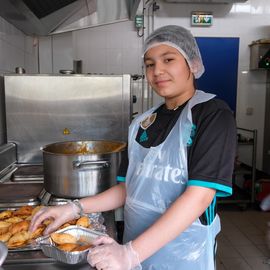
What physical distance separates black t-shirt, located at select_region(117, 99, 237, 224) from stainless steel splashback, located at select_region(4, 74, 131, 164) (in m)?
1.05

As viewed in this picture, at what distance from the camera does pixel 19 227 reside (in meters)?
0.90

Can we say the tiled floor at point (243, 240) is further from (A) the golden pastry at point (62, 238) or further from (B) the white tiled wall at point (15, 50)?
(B) the white tiled wall at point (15, 50)

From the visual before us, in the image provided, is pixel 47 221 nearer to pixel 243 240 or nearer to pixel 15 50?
pixel 15 50

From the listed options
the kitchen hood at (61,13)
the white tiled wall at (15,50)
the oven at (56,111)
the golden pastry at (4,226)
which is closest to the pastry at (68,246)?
the golden pastry at (4,226)

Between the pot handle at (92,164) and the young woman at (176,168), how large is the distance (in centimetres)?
Result: 11

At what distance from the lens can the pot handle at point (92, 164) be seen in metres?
1.14

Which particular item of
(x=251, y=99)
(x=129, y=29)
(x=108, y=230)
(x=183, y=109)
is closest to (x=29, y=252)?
(x=108, y=230)

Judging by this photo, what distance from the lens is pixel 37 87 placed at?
194 centimetres

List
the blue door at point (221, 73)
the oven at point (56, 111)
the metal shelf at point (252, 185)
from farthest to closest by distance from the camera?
the blue door at point (221, 73) < the metal shelf at point (252, 185) < the oven at point (56, 111)

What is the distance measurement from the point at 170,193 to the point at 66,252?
1.17 ft

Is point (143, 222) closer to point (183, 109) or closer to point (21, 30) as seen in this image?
point (183, 109)

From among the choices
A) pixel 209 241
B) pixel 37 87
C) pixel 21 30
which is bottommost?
pixel 209 241

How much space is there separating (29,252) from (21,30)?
209cm

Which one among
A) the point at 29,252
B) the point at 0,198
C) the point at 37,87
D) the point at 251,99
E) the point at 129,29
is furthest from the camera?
the point at 251,99
